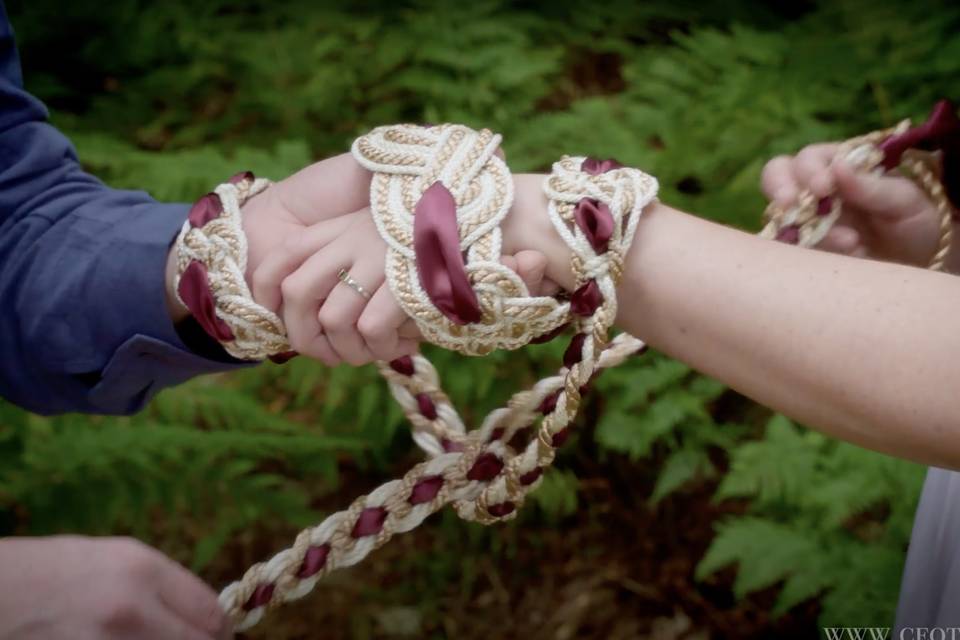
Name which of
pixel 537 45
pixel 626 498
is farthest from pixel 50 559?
pixel 537 45

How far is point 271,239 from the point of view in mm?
Answer: 933

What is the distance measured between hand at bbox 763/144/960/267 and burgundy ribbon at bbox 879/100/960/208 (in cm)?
3

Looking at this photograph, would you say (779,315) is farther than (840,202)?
No

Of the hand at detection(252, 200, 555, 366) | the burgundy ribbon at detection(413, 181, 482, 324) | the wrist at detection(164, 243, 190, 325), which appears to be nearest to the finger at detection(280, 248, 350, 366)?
the hand at detection(252, 200, 555, 366)

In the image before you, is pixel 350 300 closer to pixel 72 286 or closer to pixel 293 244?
pixel 293 244

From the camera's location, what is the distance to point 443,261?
785 mm

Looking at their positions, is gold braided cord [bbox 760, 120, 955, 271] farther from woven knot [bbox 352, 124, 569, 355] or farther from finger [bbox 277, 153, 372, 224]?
finger [bbox 277, 153, 372, 224]

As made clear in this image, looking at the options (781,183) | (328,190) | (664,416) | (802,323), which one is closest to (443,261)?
(328,190)

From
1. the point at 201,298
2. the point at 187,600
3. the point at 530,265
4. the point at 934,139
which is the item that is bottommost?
the point at 187,600

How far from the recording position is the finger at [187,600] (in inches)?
26.8

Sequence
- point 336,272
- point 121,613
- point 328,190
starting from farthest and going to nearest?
point 328,190, point 336,272, point 121,613

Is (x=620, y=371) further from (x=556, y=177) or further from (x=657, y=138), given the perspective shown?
(x=556, y=177)

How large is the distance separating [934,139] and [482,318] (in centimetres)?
60

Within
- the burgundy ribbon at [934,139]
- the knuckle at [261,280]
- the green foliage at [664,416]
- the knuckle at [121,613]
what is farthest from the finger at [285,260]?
the green foliage at [664,416]
